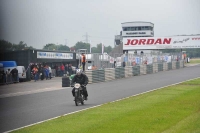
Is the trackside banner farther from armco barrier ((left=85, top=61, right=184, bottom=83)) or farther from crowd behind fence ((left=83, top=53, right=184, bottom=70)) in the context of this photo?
armco barrier ((left=85, top=61, right=184, bottom=83))

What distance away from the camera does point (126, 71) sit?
4509 cm

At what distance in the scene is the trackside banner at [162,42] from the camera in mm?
75500

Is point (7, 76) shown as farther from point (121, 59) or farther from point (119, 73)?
point (121, 59)

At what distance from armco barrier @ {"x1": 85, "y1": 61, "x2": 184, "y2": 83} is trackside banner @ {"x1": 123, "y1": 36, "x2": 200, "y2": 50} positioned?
1204 centimetres

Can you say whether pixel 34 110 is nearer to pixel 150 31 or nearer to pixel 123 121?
pixel 123 121

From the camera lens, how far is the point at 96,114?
1466 centimetres

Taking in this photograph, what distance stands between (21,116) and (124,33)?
93.8 meters

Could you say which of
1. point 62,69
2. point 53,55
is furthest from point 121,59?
point 62,69

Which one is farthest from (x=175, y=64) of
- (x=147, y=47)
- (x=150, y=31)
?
(x=150, y=31)

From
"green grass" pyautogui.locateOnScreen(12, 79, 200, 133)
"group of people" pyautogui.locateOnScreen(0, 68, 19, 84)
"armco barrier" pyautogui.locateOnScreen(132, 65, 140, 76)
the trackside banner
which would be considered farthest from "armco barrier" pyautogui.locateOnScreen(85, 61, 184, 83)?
"green grass" pyautogui.locateOnScreen(12, 79, 200, 133)

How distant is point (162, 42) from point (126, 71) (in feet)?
123

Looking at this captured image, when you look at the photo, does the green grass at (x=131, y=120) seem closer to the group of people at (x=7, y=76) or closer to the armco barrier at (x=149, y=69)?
the group of people at (x=7, y=76)

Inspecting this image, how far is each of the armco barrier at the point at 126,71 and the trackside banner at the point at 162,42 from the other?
12.0m

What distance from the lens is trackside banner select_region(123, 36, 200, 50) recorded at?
248ft
